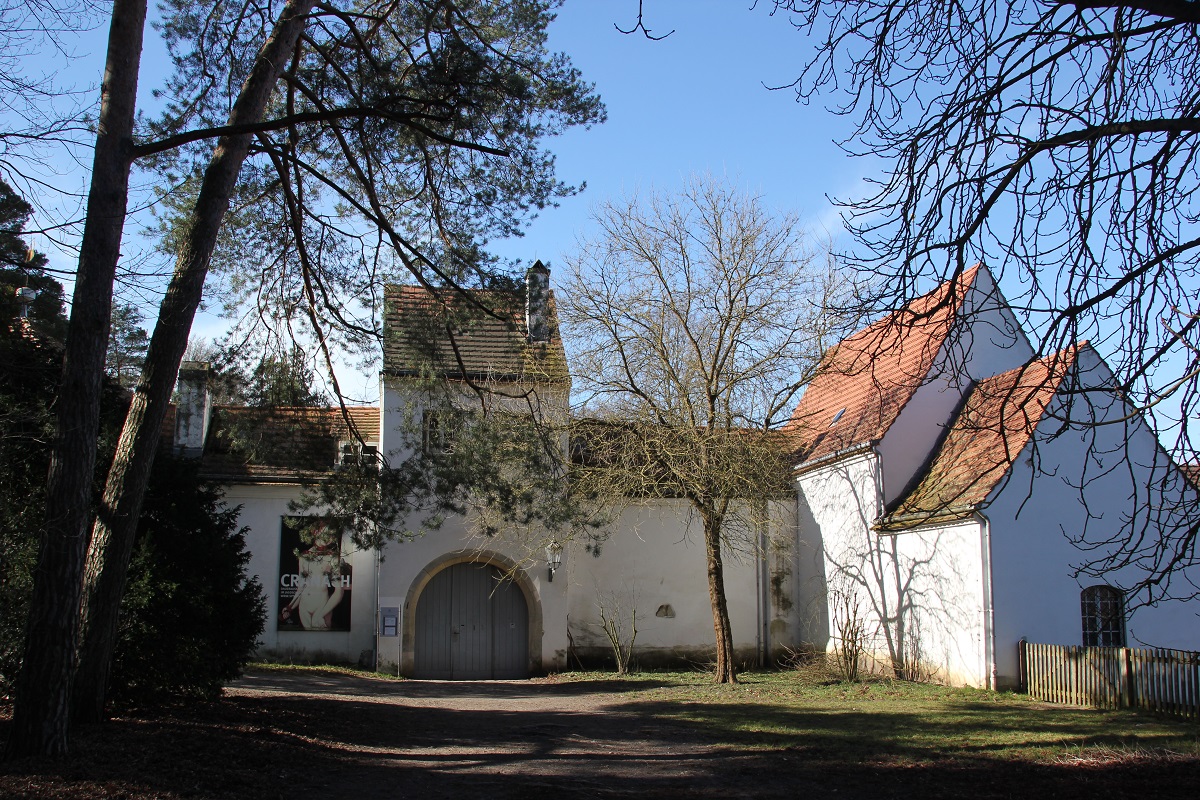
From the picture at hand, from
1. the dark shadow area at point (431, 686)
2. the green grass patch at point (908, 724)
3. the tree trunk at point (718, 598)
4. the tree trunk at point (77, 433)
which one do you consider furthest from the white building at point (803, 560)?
the tree trunk at point (77, 433)

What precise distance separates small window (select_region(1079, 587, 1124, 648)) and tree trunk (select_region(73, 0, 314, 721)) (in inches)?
615

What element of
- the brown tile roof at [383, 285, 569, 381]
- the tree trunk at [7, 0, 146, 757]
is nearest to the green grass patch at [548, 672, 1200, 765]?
the brown tile roof at [383, 285, 569, 381]

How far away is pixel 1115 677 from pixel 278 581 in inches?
677

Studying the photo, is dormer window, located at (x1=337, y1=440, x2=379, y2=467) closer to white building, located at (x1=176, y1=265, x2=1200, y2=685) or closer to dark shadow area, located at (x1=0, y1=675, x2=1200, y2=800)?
white building, located at (x1=176, y1=265, x2=1200, y2=685)

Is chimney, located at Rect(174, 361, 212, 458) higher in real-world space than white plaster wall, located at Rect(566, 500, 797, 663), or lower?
higher

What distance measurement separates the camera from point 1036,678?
52.4 ft

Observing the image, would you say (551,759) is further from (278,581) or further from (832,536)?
(278,581)

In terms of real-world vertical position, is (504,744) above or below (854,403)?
below

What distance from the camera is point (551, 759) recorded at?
397 inches

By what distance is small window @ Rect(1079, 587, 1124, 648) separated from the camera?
17.2 meters

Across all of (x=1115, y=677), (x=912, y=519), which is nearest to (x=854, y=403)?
(x=912, y=519)

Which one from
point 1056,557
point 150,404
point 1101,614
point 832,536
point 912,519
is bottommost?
point 1101,614

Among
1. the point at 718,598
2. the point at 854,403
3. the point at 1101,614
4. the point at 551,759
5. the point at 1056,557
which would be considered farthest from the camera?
the point at 854,403

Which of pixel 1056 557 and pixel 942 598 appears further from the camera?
pixel 942 598
